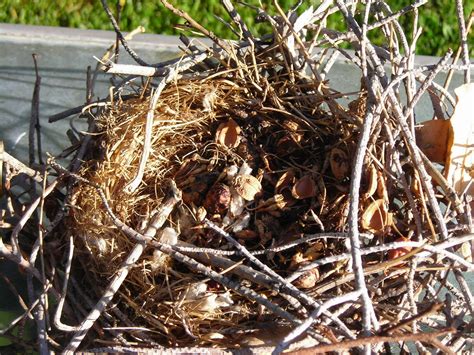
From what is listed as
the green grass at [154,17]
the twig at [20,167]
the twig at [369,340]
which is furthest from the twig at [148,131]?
the green grass at [154,17]

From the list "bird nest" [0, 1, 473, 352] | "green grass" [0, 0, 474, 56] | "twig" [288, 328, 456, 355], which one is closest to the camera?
"twig" [288, 328, 456, 355]

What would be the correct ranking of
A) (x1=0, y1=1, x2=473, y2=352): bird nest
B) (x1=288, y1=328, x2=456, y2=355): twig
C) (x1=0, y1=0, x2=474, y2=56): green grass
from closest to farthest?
(x1=288, y1=328, x2=456, y2=355): twig → (x1=0, y1=1, x2=473, y2=352): bird nest → (x1=0, y1=0, x2=474, y2=56): green grass

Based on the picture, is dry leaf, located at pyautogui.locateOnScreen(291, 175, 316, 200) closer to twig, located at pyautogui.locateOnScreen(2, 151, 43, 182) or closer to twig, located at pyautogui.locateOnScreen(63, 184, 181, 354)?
twig, located at pyautogui.locateOnScreen(63, 184, 181, 354)

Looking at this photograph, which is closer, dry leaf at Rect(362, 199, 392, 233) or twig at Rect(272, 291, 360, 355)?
twig at Rect(272, 291, 360, 355)

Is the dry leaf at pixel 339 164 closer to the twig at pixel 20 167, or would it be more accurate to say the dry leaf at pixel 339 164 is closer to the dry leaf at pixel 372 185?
the dry leaf at pixel 372 185

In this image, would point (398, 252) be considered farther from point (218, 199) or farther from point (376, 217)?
point (218, 199)

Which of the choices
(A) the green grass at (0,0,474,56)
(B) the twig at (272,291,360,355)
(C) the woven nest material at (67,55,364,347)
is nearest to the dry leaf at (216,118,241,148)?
(C) the woven nest material at (67,55,364,347)
